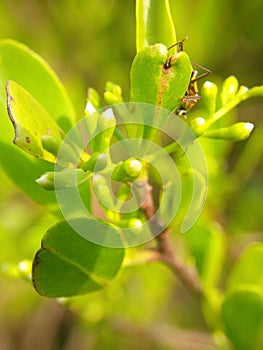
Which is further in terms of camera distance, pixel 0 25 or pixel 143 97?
pixel 0 25

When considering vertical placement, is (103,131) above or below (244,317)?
above

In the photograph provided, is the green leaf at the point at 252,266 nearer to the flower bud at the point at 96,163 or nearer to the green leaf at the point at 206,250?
the green leaf at the point at 206,250

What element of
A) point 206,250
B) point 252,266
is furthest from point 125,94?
point 252,266

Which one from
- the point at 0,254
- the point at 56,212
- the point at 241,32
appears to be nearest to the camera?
the point at 56,212

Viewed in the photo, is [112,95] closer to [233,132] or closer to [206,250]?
[233,132]

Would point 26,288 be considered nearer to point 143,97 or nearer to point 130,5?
point 130,5

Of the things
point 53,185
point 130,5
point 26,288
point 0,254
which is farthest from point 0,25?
point 53,185
